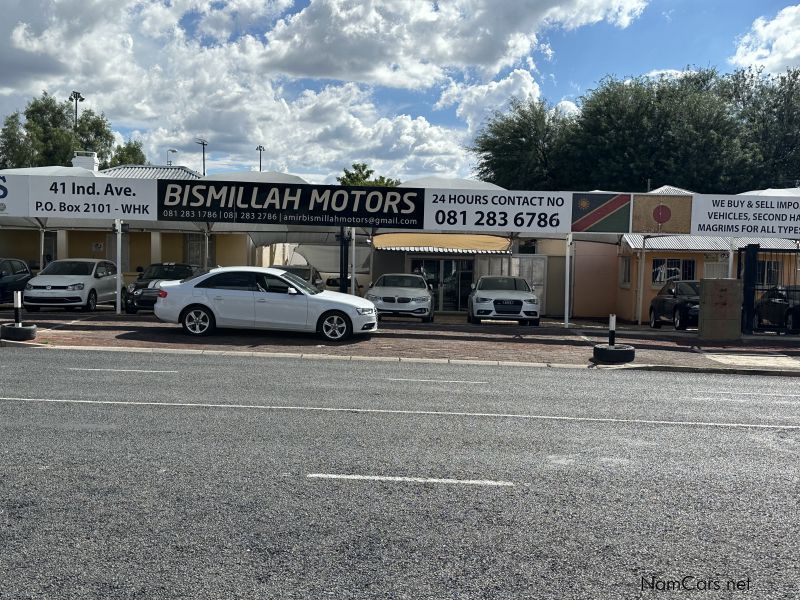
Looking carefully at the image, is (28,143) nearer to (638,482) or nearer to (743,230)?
(743,230)

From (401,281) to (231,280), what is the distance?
713cm

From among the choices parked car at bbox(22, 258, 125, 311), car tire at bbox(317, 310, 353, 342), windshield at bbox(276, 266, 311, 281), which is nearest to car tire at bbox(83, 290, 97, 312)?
parked car at bbox(22, 258, 125, 311)

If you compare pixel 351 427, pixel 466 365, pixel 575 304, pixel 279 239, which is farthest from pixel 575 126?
pixel 351 427

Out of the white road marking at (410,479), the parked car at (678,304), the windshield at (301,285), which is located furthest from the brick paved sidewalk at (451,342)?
the white road marking at (410,479)

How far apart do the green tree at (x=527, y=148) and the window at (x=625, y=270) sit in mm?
14172

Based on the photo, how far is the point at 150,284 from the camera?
2245cm

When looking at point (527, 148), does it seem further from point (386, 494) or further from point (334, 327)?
point (386, 494)

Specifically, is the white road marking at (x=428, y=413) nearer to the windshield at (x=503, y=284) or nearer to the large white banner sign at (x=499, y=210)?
the large white banner sign at (x=499, y=210)

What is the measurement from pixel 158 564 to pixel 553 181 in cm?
4008

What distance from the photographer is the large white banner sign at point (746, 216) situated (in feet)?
69.2

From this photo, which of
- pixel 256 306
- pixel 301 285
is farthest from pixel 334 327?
pixel 256 306

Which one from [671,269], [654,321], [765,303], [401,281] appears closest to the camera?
[765,303]

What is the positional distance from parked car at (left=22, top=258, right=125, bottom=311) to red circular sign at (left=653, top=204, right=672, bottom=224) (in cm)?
1434

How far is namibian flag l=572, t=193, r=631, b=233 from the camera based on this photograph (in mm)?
20953
